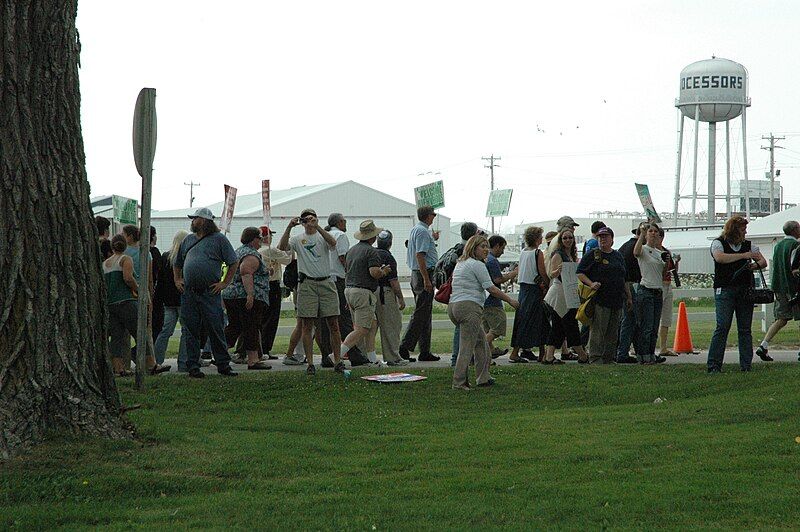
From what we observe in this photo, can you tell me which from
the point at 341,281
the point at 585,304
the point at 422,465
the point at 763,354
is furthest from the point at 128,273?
the point at 763,354

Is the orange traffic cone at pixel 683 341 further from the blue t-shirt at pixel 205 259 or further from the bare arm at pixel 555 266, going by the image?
the blue t-shirt at pixel 205 259

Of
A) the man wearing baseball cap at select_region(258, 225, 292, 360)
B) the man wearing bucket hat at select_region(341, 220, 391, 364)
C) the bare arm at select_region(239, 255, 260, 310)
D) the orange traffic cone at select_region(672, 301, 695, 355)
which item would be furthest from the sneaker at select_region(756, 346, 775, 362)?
the bare arm at select_region(239, 255, 260, 310)

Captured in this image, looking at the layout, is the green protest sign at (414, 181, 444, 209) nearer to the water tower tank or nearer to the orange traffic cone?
the orange traffic cone

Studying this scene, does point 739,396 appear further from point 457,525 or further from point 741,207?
point 741,207

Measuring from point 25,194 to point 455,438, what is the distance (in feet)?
11.9

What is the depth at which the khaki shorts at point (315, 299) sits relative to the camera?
1281cm

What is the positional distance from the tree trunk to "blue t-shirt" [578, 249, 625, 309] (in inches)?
307

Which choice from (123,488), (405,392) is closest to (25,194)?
(123,488)

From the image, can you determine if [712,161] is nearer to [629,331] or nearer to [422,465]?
[629,331]

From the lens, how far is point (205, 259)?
40.2 ft

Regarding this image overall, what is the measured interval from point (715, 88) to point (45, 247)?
64218 mm

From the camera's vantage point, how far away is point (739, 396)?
34.8 ft

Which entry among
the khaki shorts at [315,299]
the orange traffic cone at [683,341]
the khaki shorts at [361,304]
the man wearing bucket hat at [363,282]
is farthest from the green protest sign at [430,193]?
the khaki shorts at [315,299]

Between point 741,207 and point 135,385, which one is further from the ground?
point 741,207
